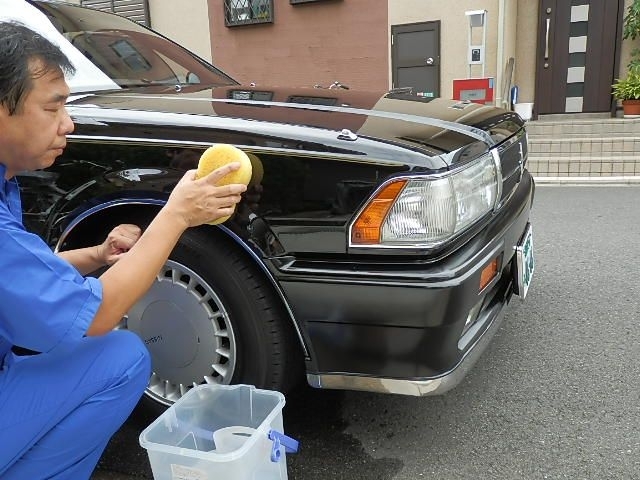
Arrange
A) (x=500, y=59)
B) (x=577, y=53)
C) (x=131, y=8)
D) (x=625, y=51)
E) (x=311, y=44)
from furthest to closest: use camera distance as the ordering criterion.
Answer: (x=131, y=8) < (x=311, y=44) < (x=577, y=53) < (x=625, y=51) < (x=500, y=59)

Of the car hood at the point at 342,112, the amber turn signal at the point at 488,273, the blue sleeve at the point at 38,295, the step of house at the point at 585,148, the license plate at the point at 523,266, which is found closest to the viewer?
the blue sleeve at the point at 38,295

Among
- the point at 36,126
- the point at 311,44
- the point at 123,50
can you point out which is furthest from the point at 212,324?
the point at 311,44

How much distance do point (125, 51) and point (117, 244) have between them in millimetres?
1502

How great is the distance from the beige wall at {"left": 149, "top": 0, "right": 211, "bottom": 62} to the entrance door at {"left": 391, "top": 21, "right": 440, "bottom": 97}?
3.36 meters

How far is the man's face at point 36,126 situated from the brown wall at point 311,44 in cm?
809

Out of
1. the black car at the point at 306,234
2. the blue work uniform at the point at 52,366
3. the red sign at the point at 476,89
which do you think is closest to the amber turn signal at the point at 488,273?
the black car at the point at 306,234

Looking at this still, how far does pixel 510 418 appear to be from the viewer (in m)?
2.09

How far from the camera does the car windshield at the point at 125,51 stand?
2529 millimetres

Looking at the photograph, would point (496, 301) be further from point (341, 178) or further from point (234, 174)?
point (234, 174)

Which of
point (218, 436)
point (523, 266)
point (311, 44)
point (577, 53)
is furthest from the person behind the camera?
point (311, 44)

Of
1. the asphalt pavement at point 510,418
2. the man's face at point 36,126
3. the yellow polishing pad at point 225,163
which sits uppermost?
the man's face at point 36,126

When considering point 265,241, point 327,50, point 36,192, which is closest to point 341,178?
point 265,241

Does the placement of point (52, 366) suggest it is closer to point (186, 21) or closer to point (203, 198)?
point (203, 198)

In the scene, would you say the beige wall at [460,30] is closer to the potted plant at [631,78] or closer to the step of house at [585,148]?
the step of house at [585,148]
